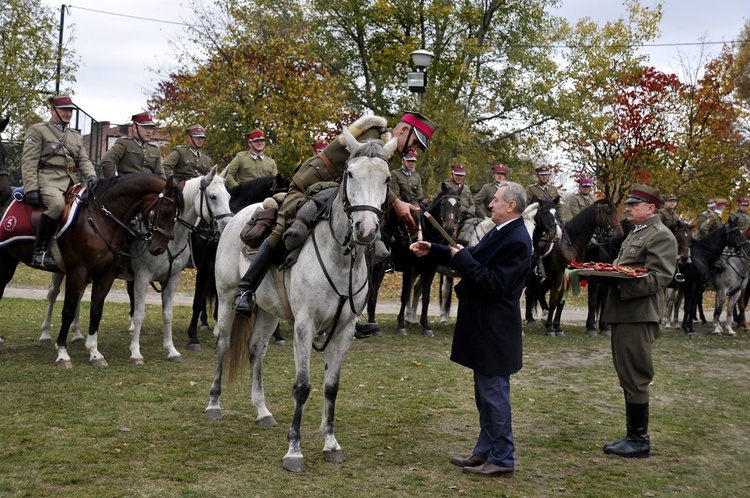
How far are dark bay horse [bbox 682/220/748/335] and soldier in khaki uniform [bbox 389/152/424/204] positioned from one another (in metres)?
6.66

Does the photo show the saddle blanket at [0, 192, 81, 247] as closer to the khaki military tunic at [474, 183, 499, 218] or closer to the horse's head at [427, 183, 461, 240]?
the horse's head at [427, 183, 461, 240]

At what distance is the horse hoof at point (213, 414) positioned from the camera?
7.79 m

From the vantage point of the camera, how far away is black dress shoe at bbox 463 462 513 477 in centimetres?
634

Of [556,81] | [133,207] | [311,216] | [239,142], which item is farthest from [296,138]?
[311,216]

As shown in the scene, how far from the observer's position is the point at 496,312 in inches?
251

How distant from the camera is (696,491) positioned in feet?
20.3

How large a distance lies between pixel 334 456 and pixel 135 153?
701cm

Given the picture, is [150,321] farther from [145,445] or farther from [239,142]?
[239,142]

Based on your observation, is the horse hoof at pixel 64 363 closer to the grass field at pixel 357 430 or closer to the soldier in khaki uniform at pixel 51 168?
the grass field at pixel 357 430

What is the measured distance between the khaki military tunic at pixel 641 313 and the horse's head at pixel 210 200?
5.74m

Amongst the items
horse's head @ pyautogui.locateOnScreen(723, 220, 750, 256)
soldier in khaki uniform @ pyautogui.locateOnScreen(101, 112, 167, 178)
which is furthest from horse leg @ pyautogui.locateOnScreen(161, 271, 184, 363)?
horse's head @ pyautogui.locateOnScreen(723, 220, 750, 256)

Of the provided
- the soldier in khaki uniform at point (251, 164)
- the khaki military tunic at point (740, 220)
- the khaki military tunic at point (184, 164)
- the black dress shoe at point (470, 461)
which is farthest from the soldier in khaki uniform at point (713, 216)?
the black dress shoe at point (470, 461)

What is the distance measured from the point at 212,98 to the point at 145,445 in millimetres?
19653

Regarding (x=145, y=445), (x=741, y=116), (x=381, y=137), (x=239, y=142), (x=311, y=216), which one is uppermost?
(x=741, y=116)
